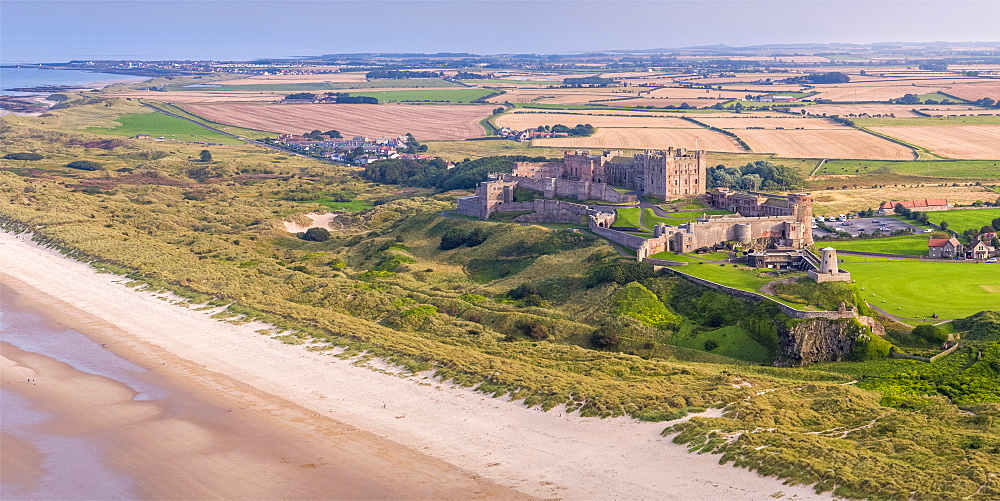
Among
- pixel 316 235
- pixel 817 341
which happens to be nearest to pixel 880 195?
pixel 316 235

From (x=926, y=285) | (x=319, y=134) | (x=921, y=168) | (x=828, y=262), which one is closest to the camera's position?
(x=828, y=262)

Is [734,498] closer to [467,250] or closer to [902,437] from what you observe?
[902,437]

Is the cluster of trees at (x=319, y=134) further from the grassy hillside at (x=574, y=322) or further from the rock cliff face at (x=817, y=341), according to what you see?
the rock cliff face at (x=817, y=341)

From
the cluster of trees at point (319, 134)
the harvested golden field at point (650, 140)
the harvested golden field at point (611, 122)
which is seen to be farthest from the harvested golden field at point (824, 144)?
the cluster of trees at point (319, 134)

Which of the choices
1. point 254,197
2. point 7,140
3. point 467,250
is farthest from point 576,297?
point 7,140

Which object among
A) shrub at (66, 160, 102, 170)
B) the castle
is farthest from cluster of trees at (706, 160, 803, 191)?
shrub at (66, 160, 102, 170)

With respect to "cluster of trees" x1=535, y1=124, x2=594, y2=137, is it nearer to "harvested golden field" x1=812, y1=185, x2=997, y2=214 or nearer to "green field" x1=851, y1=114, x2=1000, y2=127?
"green field" x1=851, y1=114, x2=1000, y2=127

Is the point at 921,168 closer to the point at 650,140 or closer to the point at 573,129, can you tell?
the point at 650,140
